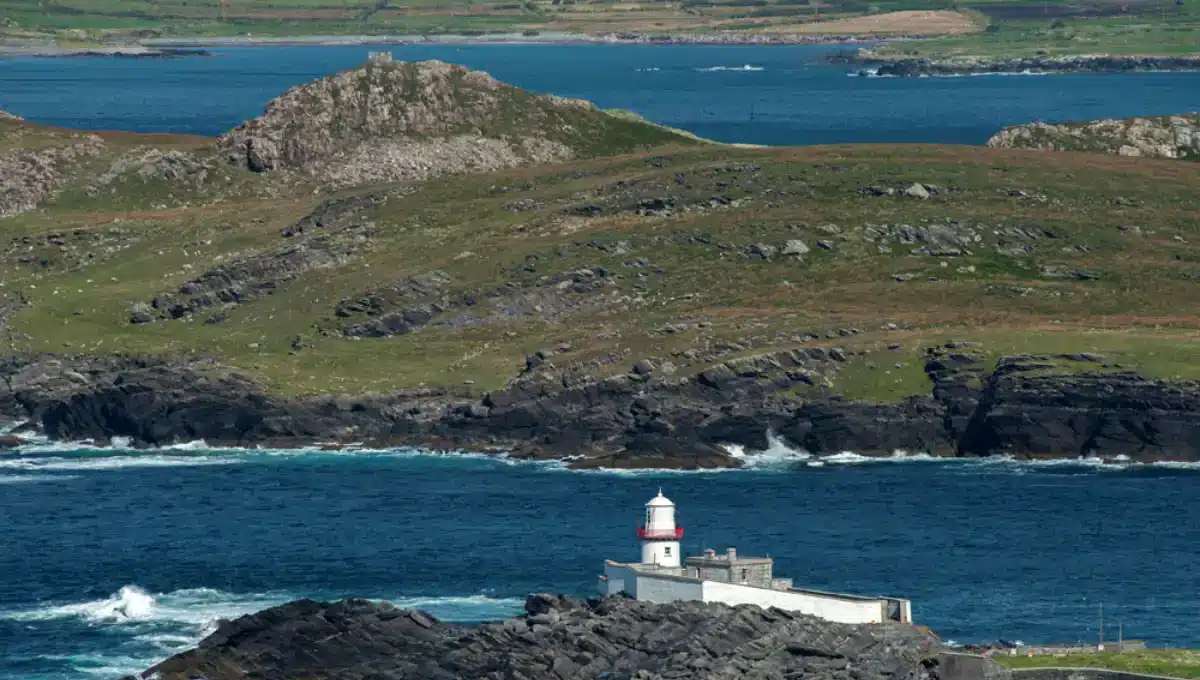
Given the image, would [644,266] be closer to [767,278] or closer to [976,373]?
[767,278]

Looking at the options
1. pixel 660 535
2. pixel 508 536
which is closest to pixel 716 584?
pixel 660 535

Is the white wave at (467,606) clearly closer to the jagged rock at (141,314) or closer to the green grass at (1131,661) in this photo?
the green grass at (1131,661)

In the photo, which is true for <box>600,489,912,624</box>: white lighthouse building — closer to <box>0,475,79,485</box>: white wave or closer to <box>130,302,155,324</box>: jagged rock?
<box>0,475,79,485</box>: white wave

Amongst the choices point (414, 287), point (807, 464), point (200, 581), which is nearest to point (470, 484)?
point (807, 464)

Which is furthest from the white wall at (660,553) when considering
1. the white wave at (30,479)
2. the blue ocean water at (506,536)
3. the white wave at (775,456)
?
the white wave at (30,479)

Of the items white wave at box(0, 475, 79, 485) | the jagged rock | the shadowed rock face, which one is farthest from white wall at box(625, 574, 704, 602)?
the jagged rock

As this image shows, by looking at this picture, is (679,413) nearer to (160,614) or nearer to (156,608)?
(156,608)
